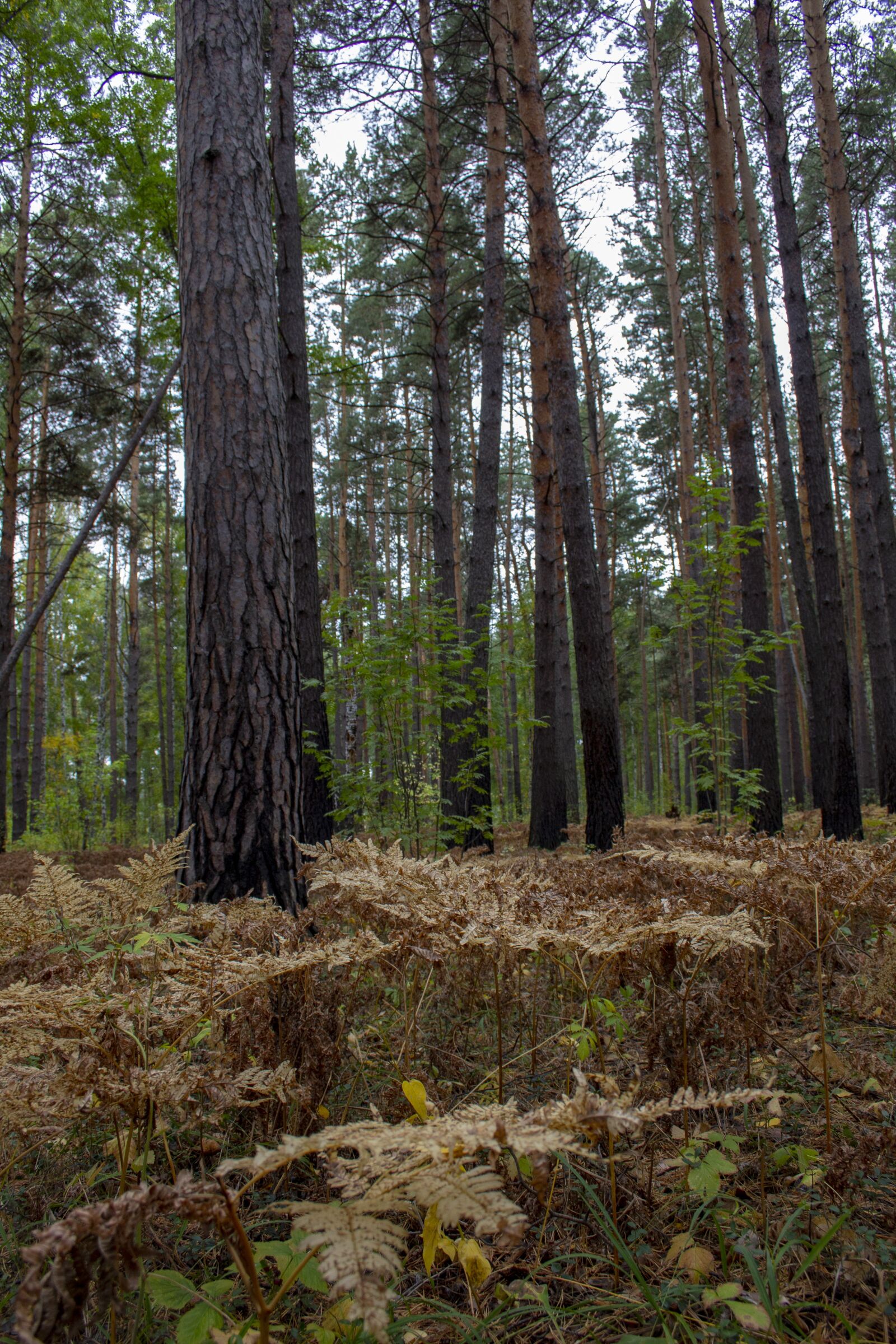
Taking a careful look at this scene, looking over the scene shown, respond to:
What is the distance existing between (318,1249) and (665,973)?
1097 mm

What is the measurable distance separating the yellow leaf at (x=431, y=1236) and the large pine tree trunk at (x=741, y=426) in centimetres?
816

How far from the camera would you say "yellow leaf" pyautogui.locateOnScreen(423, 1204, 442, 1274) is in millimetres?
1207

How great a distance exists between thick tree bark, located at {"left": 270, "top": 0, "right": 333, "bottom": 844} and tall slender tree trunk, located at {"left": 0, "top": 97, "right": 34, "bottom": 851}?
22.7 ft

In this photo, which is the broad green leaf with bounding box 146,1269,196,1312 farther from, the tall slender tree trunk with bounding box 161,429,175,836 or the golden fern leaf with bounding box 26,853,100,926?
the tall slender tree trunk with bounding box 161,429,175,836

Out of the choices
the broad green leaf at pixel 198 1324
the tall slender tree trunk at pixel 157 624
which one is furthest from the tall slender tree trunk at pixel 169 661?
the broad green leaf at pixel 198 1324

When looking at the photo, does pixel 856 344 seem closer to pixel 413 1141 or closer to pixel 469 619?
pixel 469 619

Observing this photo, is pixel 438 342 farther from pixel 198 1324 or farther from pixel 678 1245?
pixel 198 1324

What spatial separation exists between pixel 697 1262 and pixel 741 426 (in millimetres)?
9527

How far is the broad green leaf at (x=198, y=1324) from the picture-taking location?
108 cm

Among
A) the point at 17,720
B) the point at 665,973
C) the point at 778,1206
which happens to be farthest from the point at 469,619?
the point at 17,720

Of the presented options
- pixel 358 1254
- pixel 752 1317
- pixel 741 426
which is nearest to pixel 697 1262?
pixel 752 1317

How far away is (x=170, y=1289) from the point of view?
1.21 metres

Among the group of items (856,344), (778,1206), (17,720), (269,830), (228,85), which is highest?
(856,344)

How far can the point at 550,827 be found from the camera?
957 centimetres
